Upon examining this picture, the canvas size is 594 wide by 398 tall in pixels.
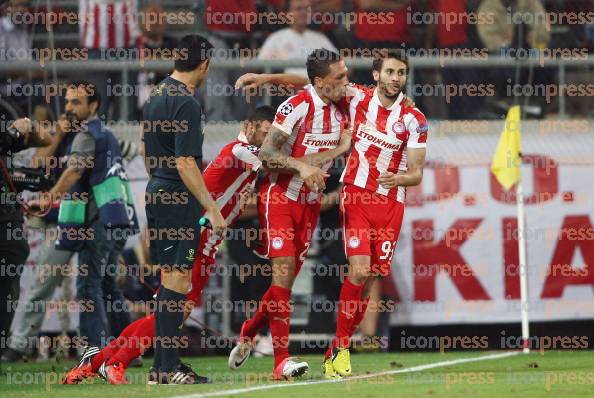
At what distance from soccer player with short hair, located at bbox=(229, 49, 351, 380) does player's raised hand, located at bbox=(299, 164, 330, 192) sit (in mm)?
19

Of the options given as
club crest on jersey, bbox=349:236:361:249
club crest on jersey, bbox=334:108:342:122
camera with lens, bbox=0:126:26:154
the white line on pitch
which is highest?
club crest on jersey, bbox=334:108:342:122

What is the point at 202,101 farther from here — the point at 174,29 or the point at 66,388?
the point at 66,388

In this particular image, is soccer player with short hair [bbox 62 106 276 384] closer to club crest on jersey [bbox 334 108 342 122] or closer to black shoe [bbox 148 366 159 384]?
club crest on jersey [bbox 334 108 342 122]

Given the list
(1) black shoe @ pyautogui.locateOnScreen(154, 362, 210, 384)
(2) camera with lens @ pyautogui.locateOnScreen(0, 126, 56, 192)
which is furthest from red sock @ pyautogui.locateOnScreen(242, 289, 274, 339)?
(2) camera with lens @ pyautogui.locateOnScreen(0, 126, 56, 192)

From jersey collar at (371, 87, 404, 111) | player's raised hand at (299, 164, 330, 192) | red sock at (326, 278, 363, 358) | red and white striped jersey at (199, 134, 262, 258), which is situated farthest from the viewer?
red and white striped jersey at (199, 134, 262, 258)

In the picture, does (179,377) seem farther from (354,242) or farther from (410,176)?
(410,176)

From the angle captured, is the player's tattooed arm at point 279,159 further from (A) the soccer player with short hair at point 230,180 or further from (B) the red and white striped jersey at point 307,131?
(A) the soccer player with short hair at point 230,180

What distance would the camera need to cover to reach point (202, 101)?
47.9 feet

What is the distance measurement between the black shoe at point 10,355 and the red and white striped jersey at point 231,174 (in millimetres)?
3519

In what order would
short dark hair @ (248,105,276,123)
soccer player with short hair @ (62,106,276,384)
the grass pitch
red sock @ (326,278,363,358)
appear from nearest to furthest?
the grass pitch
red sock @ (326,278,363,358)
soccer player with short hair @ (62,106,276,384)
short dark hair @ (248,105,276,123)

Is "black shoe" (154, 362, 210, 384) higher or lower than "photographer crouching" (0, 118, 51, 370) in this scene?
lower

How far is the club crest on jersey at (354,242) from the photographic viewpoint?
10.4 metres

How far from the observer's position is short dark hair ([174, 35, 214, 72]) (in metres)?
9.10

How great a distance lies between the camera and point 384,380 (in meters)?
9.55
